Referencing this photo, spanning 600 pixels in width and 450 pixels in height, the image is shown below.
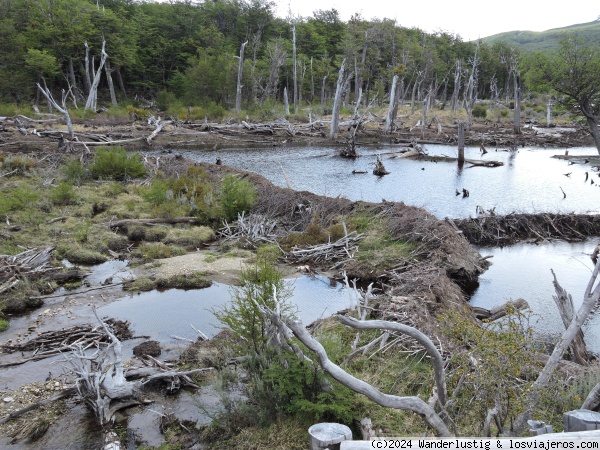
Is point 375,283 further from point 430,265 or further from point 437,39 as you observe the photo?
point 437,39

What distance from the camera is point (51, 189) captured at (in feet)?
62.3

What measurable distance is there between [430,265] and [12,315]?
29.8 feet

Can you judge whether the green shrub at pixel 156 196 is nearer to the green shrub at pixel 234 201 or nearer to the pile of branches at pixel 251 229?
the green shrub at pixel 234 201

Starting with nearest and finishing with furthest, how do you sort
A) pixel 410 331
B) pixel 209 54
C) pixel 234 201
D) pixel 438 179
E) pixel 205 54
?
1. pixel 410 331
2. pixel 234 201
3. pixel 438 179
4. pixel 205 54
5. pixel 209 54

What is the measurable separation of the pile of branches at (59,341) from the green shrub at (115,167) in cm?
1403

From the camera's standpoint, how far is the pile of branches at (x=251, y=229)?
15.0 metres

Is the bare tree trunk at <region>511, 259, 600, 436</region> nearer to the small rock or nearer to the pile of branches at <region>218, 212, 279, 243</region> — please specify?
the small rock

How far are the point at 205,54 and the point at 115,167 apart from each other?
38775mm

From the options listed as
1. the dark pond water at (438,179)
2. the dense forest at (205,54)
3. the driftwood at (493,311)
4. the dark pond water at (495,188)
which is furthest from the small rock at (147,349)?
the dense forest at (205,54)

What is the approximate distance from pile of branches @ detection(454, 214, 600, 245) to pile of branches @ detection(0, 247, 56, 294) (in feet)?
40.4

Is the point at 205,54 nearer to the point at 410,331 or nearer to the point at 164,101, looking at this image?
the point at 164,101

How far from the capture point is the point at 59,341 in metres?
8.60

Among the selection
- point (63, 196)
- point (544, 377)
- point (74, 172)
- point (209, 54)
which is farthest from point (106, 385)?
point (209, 54)

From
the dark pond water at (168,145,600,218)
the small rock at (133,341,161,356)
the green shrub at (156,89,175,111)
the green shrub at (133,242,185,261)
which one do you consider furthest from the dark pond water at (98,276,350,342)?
the green shrub at (156,89,175,111)
